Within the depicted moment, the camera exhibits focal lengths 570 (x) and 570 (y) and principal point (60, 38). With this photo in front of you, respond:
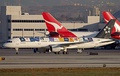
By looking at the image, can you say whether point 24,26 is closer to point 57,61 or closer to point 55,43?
point 55,43

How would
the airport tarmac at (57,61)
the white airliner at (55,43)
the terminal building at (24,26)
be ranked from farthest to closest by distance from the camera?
the terminal building at (24,26) → the white airliner at (55,43) → the airport tarmac at (57,61)

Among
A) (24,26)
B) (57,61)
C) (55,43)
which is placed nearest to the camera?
(57,61)

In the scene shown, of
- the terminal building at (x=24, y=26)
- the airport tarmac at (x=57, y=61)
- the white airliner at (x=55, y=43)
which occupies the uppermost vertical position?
the terminal building at (x=24, y=26)

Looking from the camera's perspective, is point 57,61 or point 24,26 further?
point 24,26

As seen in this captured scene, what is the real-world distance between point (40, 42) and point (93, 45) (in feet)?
30.4

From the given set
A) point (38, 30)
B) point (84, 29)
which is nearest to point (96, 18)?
point (84, 29)

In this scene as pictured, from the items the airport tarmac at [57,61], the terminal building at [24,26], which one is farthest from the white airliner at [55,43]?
the terminal building at [24,26]

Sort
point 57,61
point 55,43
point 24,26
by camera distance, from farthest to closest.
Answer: point 24,26
point 55,43
point 57,61

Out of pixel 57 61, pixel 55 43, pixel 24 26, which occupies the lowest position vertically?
pixel 57 61

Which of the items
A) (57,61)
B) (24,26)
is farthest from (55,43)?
(24,26)

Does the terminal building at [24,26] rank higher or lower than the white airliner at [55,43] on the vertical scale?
higher

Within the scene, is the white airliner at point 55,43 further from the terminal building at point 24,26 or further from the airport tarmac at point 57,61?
Answer: the terminal building at point 24,26

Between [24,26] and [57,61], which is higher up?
[24,26]

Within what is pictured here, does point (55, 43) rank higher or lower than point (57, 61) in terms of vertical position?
higher
